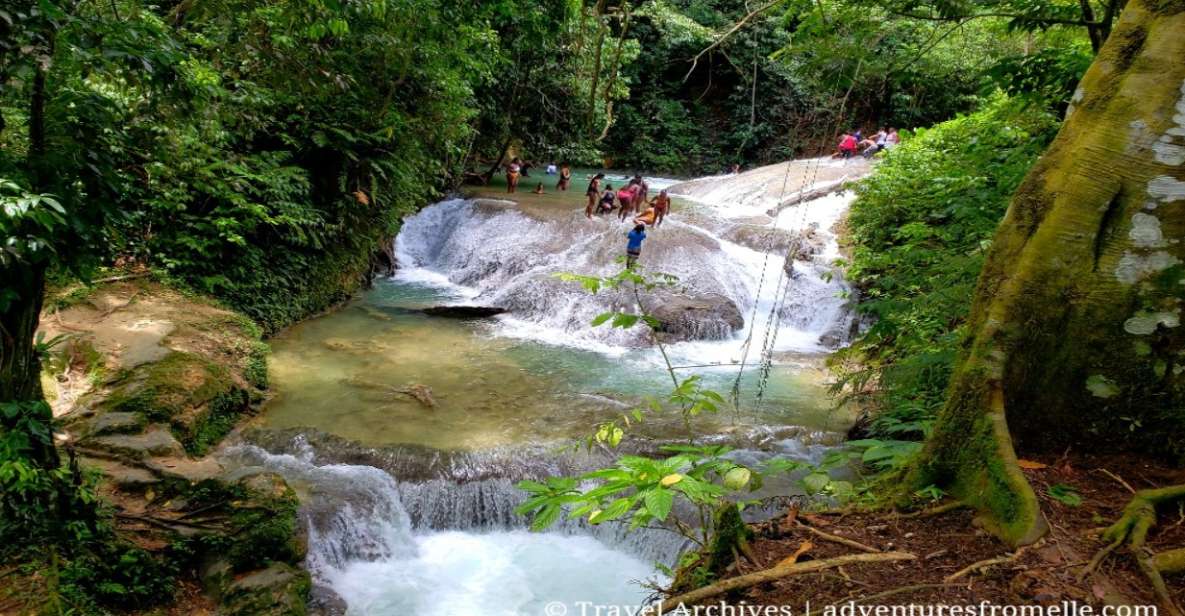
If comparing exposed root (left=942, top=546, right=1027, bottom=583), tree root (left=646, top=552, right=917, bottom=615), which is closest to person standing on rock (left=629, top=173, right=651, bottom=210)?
tree root (left=646, top=552, right=917, bottom=615)

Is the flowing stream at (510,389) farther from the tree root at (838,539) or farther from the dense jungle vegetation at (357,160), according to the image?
the tree root at (838,539)

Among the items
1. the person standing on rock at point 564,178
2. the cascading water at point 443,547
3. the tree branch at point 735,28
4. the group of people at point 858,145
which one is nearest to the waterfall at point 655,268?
the group of people at point 858,145

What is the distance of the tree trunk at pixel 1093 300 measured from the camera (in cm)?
230

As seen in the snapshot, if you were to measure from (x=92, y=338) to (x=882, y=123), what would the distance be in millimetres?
28232

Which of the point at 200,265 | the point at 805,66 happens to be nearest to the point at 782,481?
the point at 805,66

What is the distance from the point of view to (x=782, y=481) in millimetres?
6453

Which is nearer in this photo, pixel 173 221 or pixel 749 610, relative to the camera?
pixel 749 610

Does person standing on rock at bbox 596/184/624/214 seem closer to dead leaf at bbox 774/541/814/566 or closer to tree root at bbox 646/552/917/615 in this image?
dead leaf at bbox 774/541/814/566

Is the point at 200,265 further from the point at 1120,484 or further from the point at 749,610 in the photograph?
the point at 1120,484

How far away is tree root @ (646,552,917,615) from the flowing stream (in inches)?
56.6

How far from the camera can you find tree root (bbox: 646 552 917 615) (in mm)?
2113

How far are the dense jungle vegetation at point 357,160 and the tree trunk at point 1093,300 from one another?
21mm

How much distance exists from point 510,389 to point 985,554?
22.1 ft

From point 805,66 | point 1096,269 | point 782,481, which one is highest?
point 805,66
